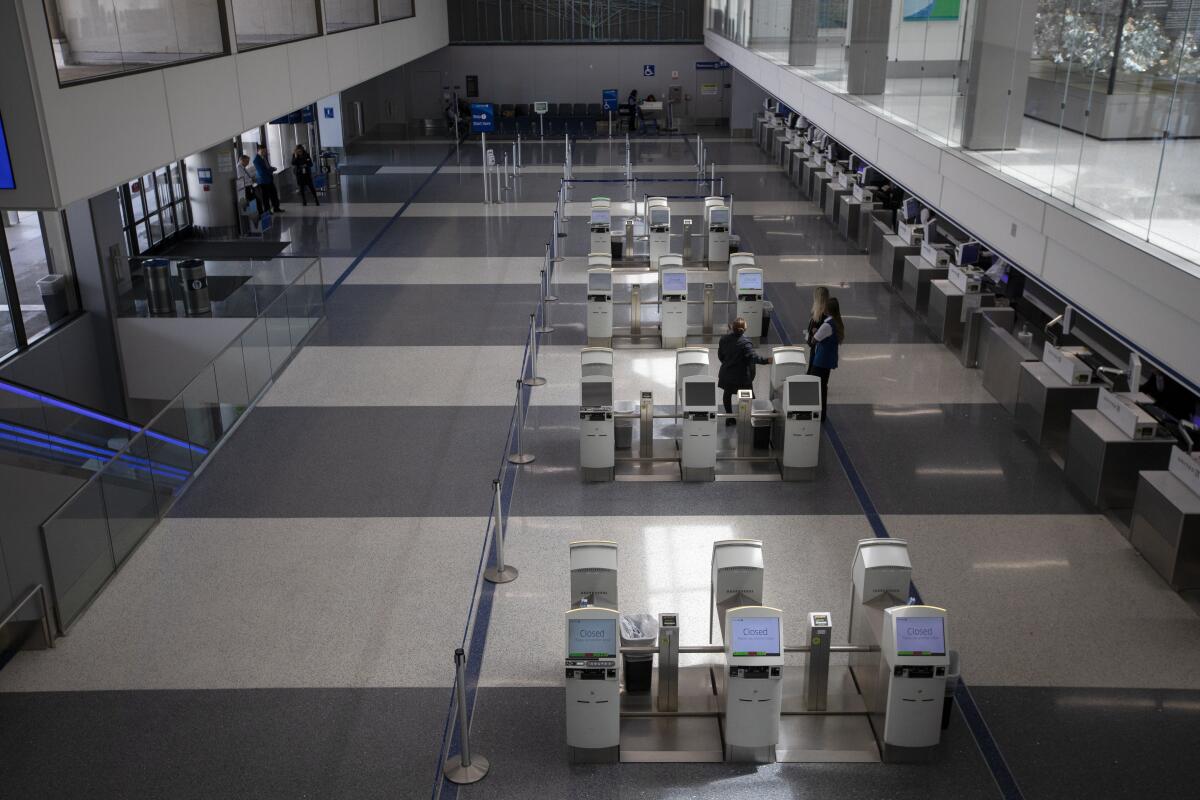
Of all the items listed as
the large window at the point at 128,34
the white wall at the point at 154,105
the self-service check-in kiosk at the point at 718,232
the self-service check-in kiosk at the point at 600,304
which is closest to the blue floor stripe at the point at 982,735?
the self-service check-in kiosk at the point at 600,304

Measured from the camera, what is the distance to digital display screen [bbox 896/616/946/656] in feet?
19.9

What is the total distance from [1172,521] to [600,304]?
7.48m

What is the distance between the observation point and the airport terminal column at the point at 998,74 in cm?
850

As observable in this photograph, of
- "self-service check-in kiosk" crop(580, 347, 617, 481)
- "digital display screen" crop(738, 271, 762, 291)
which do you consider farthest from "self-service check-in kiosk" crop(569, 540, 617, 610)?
"digital display screen" crop(738, 271, 762, 291)

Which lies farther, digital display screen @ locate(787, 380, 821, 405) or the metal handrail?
digital display screen @ locate(787, 380, 821, 405)

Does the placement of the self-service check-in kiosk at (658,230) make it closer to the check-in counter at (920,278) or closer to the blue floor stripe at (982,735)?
the check-in counter at (920,278)

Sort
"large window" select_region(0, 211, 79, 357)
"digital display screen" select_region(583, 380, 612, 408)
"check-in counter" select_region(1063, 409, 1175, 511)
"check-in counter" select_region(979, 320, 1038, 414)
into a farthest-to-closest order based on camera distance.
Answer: "large window" select_region(0, 211, 79, 357) → "check-in counter" select_region(979, 320, 1038, 414) → "digital display screen" select_region(583, 380, 612, 408) → "check-in counter" select_region(1063, 409, 1175, 511)

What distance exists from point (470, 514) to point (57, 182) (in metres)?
4.34

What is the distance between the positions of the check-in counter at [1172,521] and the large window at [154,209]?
48.6ft

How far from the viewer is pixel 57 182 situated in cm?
754

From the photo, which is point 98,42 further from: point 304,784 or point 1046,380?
point 1046,380

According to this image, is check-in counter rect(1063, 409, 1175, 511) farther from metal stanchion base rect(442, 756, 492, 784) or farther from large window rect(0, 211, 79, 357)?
large window rect(0, 211, 79, 357)

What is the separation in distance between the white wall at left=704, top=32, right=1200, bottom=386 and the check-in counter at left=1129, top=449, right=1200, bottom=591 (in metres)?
2.16

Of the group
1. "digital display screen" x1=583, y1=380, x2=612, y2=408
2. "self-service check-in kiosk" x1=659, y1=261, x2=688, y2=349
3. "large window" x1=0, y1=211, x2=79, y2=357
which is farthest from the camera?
"self-service check-in kiosk" x1=659, y1=261, x2=688, y2=349
